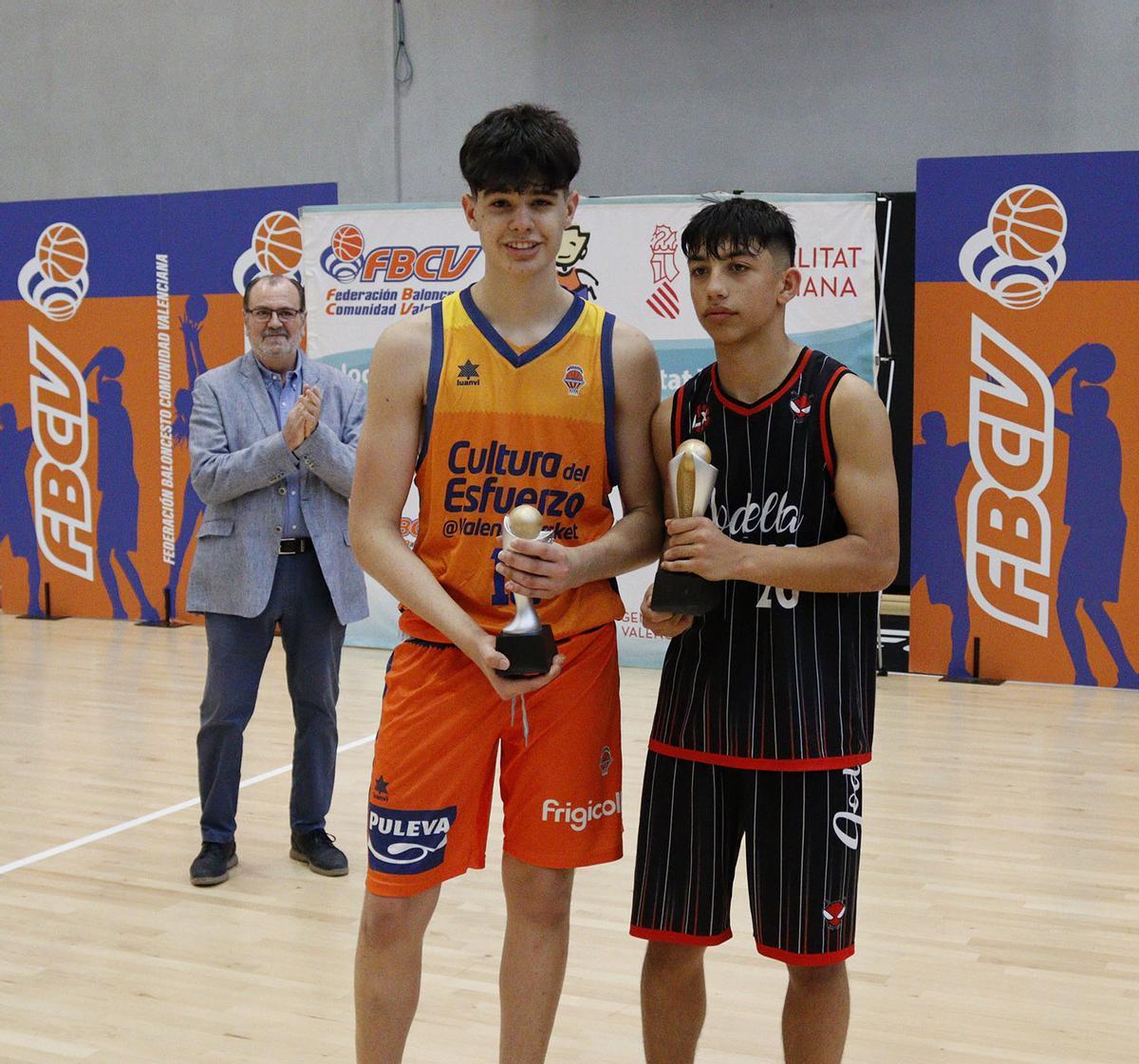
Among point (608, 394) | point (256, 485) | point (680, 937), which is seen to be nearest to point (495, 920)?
point (256, 485)

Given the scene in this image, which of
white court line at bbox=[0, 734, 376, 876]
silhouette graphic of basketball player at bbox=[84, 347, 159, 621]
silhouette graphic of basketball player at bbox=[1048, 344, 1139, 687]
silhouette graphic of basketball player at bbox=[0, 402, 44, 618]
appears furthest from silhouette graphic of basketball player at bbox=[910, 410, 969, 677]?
silhouette graphic of basketball player at bbox=[0, 402, 44, 618]

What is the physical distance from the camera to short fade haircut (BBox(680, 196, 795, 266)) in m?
2.26

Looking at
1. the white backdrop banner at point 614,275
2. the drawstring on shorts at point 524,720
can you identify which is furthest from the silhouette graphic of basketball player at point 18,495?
the drawstring on shorts at point 524,720

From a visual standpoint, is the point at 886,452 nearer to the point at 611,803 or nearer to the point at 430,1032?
the point at 611,803

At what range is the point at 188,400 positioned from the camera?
8273 millimetres

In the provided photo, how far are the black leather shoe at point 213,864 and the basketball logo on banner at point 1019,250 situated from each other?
431 centimetres

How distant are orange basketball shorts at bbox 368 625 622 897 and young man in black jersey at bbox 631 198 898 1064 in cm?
12

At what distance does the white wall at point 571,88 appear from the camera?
338 inches

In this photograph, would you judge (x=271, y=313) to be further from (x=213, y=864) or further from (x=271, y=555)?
(x=213, y=864)

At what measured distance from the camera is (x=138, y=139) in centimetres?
1062

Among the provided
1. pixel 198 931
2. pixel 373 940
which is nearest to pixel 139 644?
pixel 198 931

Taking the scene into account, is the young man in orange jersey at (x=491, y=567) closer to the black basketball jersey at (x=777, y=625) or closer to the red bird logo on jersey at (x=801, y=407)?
the black basketball jersey at (x=777, y=625)

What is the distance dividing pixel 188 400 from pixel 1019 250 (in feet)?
14.8

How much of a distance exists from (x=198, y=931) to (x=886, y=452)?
2367 millimetres
